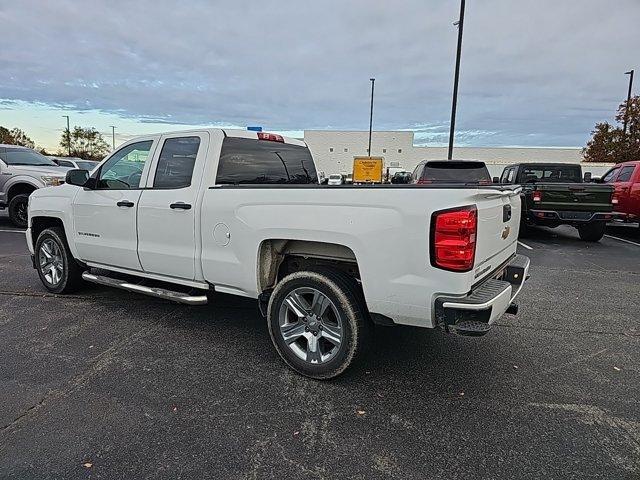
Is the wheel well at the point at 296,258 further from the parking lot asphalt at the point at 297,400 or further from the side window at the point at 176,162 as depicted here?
the side window at the point at 176,162

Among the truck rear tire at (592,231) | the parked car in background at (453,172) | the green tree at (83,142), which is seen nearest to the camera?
the parked car in background at (453,172)

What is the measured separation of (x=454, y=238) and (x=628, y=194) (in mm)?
10265

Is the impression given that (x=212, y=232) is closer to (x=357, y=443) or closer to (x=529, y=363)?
(x=357, y=443)

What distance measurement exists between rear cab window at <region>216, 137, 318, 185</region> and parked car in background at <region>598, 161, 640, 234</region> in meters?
8.61

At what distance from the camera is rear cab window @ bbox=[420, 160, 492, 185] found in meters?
10.2

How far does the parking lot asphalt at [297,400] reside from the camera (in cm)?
257

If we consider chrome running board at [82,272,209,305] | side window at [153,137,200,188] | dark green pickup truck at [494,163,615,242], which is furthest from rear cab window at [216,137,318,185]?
dark green pickup truck at [494,163,615,242]

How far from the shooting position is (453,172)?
10.4 metres

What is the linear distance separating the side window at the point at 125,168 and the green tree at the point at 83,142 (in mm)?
54038

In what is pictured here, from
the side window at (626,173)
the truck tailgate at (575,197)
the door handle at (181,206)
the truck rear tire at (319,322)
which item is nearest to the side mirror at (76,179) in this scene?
the door handle at (181,206)

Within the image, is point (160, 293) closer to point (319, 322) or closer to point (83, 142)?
point (319, 322)

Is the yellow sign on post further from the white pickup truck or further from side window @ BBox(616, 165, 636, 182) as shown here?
the white pickup truck

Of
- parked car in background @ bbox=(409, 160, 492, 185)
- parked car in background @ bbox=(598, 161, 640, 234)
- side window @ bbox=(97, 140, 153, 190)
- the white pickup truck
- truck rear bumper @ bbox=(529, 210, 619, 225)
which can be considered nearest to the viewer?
the white pickup truck

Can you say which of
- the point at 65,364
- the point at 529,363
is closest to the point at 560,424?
the point at 529,363
